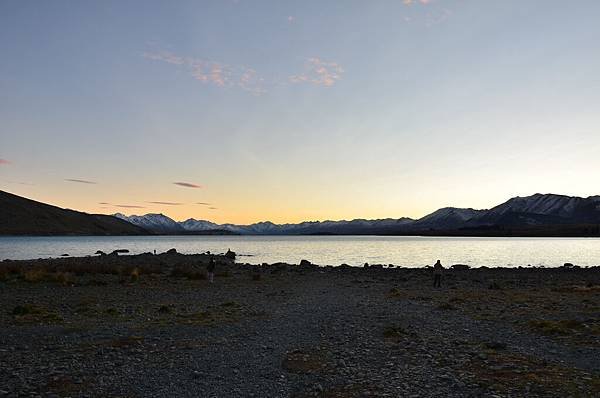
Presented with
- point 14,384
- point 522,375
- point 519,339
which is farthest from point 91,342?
point 519,339

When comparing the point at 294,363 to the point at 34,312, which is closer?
the point at 294,363

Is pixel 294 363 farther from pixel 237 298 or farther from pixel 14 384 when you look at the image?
pixel 237 298

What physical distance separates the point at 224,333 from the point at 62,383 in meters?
7.73

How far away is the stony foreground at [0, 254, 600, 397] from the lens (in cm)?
1113

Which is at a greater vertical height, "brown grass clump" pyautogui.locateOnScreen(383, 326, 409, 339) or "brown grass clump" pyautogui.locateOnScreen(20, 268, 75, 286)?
"brown grass clump" pyautogui.locateOnScreen(20, 268, 75, 286)

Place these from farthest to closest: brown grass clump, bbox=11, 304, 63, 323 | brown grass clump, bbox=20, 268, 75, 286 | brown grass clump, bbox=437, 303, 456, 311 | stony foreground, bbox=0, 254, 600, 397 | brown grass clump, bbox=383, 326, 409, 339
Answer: brown grass clump, bbox=20, 268, 75, 286
brown grass clump, bbox=437, 303, 456, 311
brown grass clump, bbox=11, 304, 63, 323
brown grass clump, bbox=383, 326, 409, 339
stony foreground, bbox=0, 254, 600, 397

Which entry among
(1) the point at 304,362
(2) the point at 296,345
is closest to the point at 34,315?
(2) the point at 296,345

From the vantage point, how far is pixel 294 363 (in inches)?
532

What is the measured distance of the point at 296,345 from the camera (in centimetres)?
1611

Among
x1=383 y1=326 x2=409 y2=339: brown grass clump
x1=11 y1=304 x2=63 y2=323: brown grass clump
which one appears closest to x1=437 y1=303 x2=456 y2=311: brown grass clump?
x1=383 y1=326 x2=409 y2=339: brown grass clump

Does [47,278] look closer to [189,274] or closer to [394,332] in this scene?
[189,274]

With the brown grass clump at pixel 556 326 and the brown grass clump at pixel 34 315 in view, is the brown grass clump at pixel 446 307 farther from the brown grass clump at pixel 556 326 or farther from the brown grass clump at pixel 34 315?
the brown grass clump at pixel 34 315

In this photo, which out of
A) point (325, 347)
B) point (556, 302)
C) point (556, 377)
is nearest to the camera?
point (556, 377)

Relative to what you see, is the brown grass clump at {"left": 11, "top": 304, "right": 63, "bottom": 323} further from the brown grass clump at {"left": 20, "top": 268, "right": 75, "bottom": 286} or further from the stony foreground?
the brown grass clump at {"left": 20, "top": 268, "right": 75, "bottom": 286}
